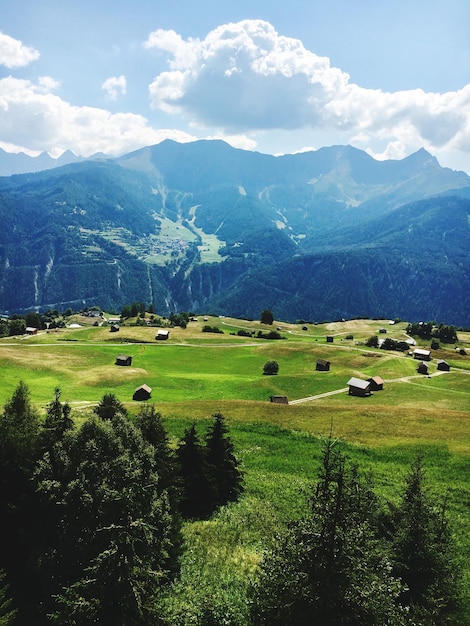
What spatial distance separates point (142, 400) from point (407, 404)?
4669 cm

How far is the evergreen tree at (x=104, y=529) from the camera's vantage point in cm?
1417

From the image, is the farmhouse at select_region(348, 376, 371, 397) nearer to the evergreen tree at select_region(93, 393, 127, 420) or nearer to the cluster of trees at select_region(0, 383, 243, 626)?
the evergreen tree at select_region(93, 393, 127, 420)

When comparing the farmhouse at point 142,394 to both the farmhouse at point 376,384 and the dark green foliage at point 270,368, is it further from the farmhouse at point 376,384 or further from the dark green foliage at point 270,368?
the farmhouse at point 376,384

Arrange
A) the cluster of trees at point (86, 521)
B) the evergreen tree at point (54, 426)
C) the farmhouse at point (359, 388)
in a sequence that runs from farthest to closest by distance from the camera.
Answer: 1. the farmhouse at point (359, 388)
2. the evergreen tree at point (54, 426)
3. the cluster of trees at point (86, 521)

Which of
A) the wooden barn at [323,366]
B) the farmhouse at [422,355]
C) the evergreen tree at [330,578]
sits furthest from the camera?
the farmhouse at [422,355]

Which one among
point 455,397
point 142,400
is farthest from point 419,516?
point 455,397

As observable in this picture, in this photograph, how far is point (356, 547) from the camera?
12711mm

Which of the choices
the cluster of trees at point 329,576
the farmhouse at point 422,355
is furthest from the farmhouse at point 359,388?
the cluster of trees at point 329,576

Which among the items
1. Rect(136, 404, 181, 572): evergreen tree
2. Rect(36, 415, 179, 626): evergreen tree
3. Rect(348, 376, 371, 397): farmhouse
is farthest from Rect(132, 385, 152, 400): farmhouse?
Rect(36, 415, 179, 626): evergreen tree

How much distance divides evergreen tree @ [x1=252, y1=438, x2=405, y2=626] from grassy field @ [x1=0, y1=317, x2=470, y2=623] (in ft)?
28.6

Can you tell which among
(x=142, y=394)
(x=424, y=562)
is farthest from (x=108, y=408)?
(x=142, y=394)

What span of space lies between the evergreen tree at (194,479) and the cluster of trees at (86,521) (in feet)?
9.79

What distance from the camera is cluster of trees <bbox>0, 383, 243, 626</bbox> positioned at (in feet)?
47.0

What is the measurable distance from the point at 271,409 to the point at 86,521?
3647cm
